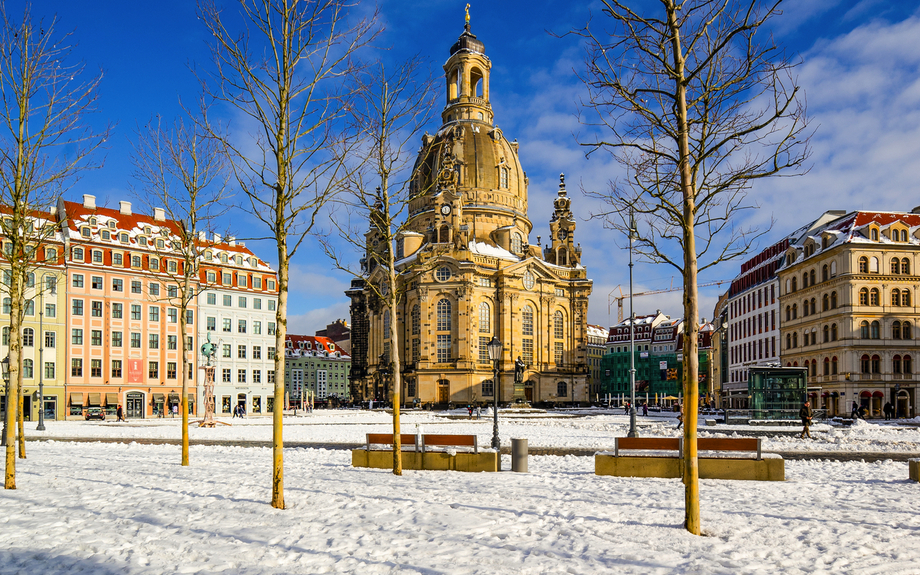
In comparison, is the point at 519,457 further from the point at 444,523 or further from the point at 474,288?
the point at 474,288

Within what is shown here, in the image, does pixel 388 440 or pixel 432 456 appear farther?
pixel 388 440

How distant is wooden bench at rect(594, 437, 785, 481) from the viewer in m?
17.1

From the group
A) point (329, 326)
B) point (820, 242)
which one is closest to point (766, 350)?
point (820, 242)

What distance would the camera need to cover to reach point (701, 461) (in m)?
17.3

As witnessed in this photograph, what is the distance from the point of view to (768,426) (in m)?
41.9

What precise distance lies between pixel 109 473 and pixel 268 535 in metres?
9.36

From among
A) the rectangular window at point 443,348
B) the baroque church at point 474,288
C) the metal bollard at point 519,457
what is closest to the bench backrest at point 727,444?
the metal bollard at point 519,457

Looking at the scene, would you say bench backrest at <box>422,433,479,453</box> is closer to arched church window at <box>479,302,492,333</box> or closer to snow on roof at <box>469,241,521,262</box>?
arched church window at <box>479,302,492,333</box>

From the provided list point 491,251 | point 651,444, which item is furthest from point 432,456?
point 491,251

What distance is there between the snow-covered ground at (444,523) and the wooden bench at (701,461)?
493 millimetres

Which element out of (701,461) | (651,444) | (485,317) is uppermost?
(485,317)

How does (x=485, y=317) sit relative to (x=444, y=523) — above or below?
above

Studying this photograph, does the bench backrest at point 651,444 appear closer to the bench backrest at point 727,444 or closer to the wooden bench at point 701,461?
the wooden bench at point 701,461

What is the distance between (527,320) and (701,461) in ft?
272
